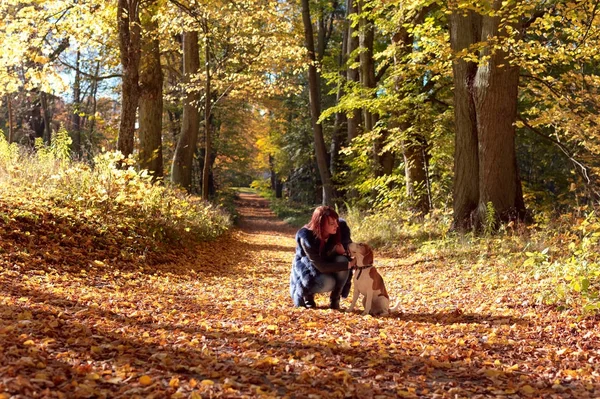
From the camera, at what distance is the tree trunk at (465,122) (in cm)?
1092

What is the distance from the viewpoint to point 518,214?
10211 mm

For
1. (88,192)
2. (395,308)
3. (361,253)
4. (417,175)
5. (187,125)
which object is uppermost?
(187,125)

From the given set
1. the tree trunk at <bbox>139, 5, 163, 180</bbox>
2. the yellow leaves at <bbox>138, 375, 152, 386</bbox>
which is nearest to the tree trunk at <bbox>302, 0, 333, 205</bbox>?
the tree trunk at <bbox>139, 5, 163, 180</bbox>

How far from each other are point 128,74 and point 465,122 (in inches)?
270

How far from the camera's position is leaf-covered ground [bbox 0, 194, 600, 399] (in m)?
3.29

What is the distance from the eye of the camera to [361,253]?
19.1ft

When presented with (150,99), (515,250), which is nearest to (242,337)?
(515,250)

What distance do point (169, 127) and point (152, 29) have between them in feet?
39.5

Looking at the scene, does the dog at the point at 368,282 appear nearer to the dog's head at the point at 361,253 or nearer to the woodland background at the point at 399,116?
the dog's head at the point at 361,253

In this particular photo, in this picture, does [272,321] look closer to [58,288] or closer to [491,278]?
[58,288]

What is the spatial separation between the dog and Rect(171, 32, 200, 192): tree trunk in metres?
12.2

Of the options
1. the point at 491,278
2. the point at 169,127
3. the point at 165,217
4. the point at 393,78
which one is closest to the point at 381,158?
the point at 393,78

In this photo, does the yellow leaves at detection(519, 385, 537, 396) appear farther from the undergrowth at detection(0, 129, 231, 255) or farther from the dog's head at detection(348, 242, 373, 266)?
the undergrowth at detection(0, 129, 231, 255)

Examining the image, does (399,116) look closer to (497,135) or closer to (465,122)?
(465,122)
